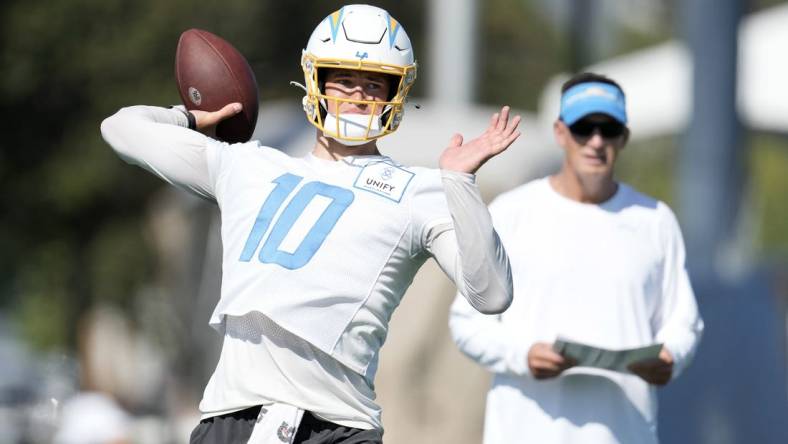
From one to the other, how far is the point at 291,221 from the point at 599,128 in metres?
1.72

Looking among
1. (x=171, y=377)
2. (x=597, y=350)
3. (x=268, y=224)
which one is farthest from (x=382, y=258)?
(x=171, y=377)

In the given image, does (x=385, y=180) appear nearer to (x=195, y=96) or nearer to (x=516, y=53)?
(x=195, y=96)

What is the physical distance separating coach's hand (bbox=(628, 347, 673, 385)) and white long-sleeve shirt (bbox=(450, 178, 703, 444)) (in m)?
0.04

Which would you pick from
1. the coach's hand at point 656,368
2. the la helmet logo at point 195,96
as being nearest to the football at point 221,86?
the la helmet logo at point 195,96

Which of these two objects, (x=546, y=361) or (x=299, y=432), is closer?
(x=299, y=432)

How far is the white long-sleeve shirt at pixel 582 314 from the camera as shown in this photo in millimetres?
5859

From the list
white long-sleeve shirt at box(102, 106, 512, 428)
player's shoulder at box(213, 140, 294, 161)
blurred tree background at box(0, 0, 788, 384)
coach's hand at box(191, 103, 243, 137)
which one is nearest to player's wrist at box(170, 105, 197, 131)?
coach's hand at box(191, 103, 243, 137)

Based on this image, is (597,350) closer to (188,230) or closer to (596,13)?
(188,230)

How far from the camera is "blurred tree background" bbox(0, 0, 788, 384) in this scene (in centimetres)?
2427

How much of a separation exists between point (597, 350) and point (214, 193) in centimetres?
150

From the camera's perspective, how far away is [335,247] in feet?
15.4

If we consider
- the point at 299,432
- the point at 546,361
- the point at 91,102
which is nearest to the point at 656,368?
the point at 546,361

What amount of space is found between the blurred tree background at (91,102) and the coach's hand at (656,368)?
57.7 feet

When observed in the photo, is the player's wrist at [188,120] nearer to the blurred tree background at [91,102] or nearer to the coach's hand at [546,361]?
the coach's hand at [546,361]
